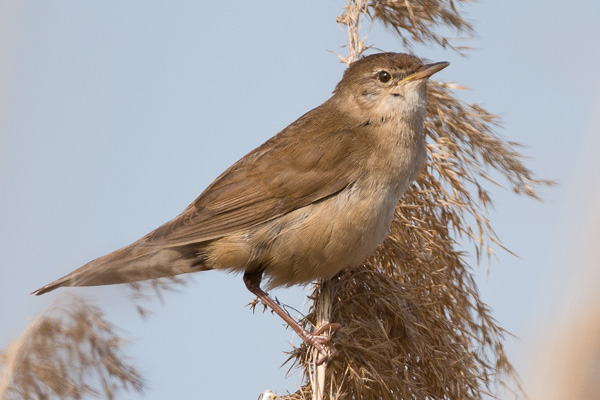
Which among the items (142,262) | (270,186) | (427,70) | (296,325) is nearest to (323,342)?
(296,325)

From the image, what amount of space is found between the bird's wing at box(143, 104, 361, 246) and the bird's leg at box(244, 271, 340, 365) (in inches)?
11.9

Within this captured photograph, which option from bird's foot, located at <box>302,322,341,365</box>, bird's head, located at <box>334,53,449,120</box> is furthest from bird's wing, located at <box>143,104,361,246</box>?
bird's foot, located at <box>302,322,341,365</box>

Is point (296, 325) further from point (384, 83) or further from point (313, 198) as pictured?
point (384, 83)

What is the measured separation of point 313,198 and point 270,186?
0.72 feet

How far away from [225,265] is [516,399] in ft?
4.71

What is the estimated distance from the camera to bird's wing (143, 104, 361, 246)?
3299 millimetres

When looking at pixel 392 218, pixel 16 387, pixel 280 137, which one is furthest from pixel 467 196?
pixel 16 387

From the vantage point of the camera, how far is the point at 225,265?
333 cm

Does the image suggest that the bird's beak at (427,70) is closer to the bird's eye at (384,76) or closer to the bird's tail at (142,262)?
the bird's eye at (384,76)

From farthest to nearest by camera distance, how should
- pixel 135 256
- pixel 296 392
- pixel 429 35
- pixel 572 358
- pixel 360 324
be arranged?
1. pixel 429 35
2. pixel 135 256
3. pixel 360 324
4. pixel 296 392
5. pixel 572 358

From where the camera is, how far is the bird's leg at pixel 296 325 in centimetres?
246

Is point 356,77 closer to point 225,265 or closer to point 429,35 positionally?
point 429,35

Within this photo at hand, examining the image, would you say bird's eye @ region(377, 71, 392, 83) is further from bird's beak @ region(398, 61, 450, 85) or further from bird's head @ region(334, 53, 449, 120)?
bird's beak @ region(398, 61, 450, 85)

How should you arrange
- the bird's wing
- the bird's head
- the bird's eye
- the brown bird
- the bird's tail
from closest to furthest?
the bird's tail < the brown bird < the bird's wing < the bird's head < the bird's eye
